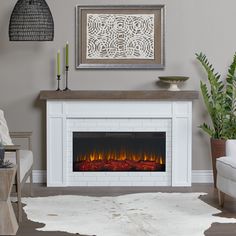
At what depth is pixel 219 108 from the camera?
22.0ft

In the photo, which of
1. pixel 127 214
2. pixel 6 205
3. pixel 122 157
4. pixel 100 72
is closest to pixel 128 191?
pixel 122 157

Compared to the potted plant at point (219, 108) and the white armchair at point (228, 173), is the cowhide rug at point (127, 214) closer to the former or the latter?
the white armchair at point (228, 173)

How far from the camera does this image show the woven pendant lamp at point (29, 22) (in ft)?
21.8

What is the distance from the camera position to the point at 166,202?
230 inches

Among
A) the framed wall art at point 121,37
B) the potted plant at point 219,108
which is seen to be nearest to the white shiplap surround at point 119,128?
the potted plant at point 219,108

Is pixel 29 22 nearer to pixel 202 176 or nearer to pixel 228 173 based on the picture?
pixel 202 176

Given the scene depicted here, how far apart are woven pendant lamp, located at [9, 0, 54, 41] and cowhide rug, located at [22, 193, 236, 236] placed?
71.3 inches

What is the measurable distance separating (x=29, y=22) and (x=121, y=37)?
43.3 inches

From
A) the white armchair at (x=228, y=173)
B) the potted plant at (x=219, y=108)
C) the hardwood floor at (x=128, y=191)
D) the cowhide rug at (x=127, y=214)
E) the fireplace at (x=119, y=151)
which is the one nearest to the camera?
the cowhide rug at (x=127, y=214)

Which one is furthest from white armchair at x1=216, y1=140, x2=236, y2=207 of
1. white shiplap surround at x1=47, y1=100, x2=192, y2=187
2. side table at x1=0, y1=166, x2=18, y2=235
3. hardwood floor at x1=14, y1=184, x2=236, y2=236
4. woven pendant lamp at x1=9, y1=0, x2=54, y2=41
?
woven pendant lamp at x1=9, y1=0, x2=54, y2=41

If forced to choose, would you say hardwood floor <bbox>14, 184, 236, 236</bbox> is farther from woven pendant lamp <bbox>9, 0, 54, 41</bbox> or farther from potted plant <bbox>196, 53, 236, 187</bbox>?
woven pendant lamp <bbox>9, 0, 54, 41</bbox>

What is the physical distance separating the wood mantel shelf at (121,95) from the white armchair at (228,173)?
1202 mm

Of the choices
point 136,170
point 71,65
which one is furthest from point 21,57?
point 136,170

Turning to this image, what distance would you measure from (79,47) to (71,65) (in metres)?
0.23
